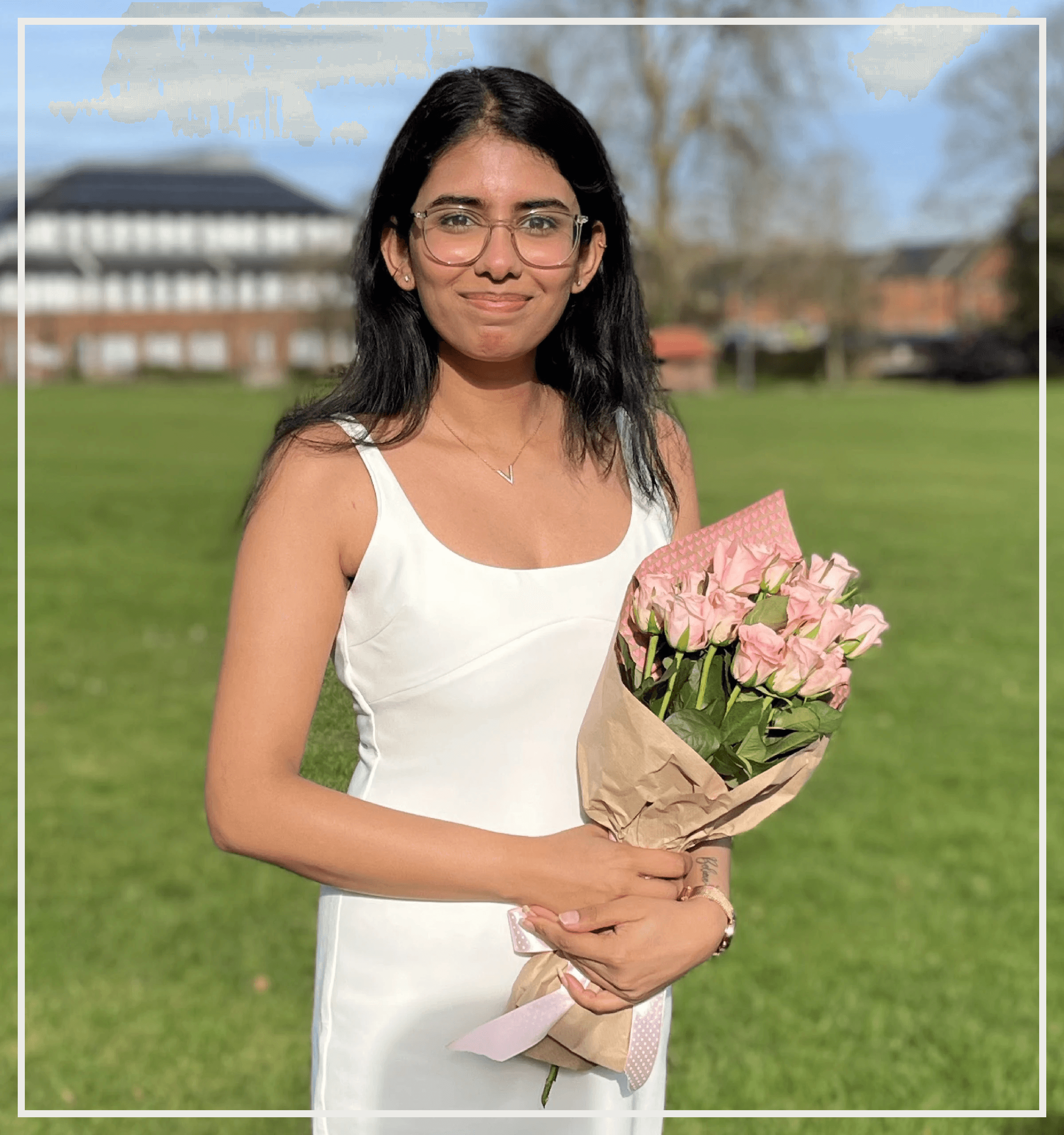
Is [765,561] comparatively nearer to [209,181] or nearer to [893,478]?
[893,478]

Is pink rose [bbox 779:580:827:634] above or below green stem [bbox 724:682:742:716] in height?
above

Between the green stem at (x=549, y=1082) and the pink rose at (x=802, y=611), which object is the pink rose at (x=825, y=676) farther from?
the green stem at (x=549, y=1082)

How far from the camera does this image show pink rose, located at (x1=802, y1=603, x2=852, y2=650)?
1.92m

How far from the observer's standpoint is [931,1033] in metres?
5.05

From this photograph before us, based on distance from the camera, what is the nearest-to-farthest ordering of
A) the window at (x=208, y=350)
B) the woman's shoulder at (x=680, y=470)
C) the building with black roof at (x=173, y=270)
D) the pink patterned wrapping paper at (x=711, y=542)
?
the pink patterned wrapping paper at (x=711, y=542) → the woman's shoulder at (x=680, y=470) → the window at (x=208, y=350) → the building with black roof at (x=173, y=270)

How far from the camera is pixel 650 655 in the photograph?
1951 mm

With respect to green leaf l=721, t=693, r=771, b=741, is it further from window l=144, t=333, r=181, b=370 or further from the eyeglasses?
window l=144, t=333, r=181, b=370

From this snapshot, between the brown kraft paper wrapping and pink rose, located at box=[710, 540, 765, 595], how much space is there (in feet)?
0.63

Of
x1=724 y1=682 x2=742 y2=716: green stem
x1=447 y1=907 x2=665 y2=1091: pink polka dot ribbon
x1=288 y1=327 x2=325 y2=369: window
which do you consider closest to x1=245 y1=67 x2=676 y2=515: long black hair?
x1=724 y1=682 x2=742 y2=716: green stem

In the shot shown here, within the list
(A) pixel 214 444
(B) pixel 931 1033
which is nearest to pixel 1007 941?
(B) pixel 931 1033

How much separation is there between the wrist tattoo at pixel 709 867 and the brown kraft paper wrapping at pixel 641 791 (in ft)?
0.16

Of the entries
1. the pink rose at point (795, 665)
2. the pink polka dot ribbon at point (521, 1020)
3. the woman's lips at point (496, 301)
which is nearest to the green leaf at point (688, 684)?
the pink rose at point (795, 665)

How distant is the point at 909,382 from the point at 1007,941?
164 ft

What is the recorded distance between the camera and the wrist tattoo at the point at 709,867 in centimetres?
214
